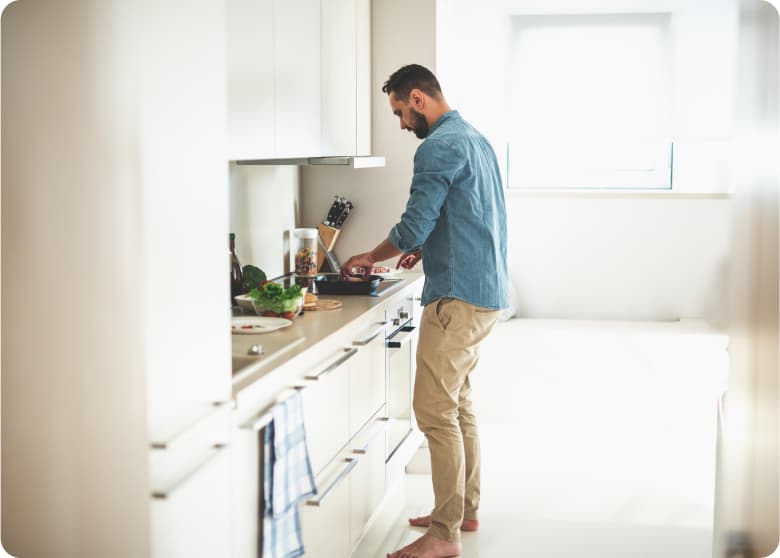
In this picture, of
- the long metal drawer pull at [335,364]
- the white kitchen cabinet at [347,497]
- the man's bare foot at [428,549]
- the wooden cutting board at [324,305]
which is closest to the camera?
the long metal drawer pull at [335,364]

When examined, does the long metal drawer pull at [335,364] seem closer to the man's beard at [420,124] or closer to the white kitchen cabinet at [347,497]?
the white kitchen cabinet at [347,497]

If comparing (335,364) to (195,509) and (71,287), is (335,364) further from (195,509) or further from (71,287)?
(71,287)

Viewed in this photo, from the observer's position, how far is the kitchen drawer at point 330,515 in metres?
2.48

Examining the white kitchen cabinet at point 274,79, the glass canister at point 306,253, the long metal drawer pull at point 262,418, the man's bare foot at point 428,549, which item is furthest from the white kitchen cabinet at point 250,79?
the man's bare foot at point 428,549

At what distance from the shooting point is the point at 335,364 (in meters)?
2.61

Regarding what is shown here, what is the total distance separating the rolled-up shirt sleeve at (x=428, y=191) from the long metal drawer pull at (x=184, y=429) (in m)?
1.18

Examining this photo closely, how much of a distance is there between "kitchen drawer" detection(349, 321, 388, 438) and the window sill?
3012 mm

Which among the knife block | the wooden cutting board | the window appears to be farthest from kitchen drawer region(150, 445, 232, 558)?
the window

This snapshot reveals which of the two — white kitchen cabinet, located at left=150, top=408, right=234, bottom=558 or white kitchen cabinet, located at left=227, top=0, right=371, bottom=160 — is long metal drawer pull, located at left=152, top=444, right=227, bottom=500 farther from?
white kitchen cabinet, located at left=227, top=0, right=371, bottom=160

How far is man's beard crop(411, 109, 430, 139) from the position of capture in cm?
323

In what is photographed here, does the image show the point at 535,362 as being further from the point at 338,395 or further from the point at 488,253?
the point at 338,395

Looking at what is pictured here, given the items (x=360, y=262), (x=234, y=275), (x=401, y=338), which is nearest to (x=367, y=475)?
(x=401, y=338)

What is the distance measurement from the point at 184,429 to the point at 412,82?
1.80m

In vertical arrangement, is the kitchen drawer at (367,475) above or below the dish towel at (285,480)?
below
